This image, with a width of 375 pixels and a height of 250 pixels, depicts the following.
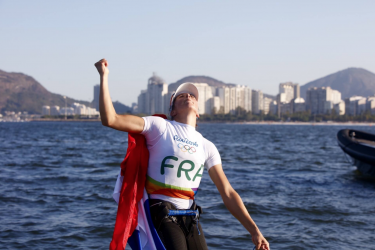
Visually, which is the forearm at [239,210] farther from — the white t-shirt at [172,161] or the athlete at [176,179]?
the white t-shirt at [172,161]

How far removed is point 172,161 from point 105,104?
808 mm

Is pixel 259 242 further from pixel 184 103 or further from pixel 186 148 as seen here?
pixel 184 103

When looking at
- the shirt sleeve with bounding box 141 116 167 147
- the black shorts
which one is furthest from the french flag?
the shirt sleeve with bounding box 141 116 167 147

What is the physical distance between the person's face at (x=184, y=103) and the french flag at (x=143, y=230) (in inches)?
30.6

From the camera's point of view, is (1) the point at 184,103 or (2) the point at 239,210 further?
(1) the point at 184,103

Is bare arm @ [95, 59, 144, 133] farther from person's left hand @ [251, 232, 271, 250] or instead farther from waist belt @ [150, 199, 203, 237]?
person's left hand @ [251, 232, 271, 250]

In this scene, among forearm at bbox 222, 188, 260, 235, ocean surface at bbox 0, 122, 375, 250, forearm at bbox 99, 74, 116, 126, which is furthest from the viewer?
ocean surface at bbox 0, 122, 375, 250

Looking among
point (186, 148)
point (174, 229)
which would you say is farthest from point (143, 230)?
point (186, 148)

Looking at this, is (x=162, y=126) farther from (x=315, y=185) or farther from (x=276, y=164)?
(x=276, y=164)

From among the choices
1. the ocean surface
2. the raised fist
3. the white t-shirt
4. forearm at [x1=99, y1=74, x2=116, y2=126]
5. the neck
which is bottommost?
the ocean surface

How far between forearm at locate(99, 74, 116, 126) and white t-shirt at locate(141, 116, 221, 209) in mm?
458

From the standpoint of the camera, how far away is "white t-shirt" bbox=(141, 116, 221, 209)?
362 cm

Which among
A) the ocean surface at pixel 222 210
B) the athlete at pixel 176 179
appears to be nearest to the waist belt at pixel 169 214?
the athlete at pixel 176 179

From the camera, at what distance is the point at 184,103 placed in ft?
12.8
